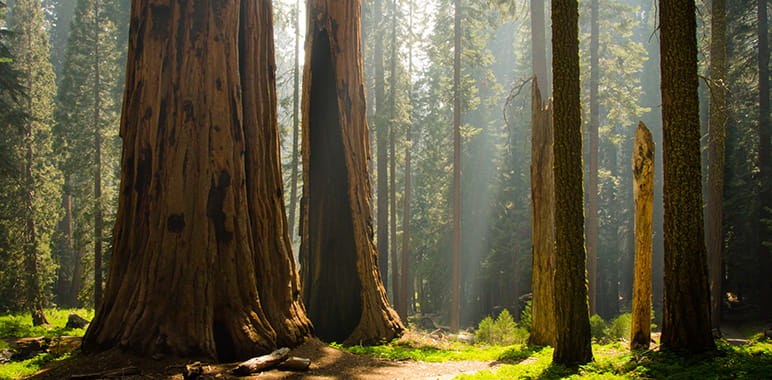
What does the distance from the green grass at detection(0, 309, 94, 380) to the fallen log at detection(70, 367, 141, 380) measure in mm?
1741

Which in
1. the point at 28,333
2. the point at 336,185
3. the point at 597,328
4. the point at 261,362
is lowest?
the point at 28,333

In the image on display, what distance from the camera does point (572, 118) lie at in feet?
22.2

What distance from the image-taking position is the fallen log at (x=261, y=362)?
5957 mm

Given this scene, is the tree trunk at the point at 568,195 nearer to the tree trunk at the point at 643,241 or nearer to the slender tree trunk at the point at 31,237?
the tree trunk at the point at 643,241

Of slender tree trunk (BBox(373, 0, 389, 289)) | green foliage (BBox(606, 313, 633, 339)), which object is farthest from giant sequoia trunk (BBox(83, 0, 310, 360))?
slender tree trunk (BBox(373, 0, 389, 289))

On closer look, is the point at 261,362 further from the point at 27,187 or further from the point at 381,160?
the point at 27,187

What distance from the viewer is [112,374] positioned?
5473 mm

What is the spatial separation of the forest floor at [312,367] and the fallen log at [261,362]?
8cm

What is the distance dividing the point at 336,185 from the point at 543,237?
4.49m

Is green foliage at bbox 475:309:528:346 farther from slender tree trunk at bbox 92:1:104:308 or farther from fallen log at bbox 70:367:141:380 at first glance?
slender tree trunk at bbox 92:1:104:308

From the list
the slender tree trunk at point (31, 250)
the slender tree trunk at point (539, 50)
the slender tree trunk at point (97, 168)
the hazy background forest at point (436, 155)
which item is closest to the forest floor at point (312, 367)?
the hazy background forest at point (436, 155)

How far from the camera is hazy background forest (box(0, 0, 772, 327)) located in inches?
804

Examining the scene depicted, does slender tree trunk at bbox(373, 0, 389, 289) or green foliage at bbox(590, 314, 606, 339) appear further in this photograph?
slender tree trunk at bbox(373, 0, 389, 289)

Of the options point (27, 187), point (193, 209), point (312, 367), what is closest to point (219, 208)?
point (193, 209)
